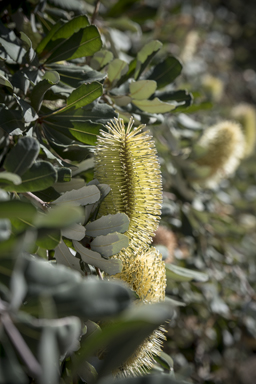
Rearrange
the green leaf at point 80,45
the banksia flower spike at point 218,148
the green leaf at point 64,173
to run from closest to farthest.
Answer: the green leaf at point 64,173 < the green leaf at point 80,45 < the banksia flower spike at point 218,148

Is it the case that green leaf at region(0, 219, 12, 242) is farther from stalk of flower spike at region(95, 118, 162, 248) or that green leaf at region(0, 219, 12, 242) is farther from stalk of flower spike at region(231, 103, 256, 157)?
stalk of flower spike at region(231, 103, 256, 157)

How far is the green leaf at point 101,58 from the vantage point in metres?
0.88

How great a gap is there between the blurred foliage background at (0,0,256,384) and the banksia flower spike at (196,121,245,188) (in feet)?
0.21

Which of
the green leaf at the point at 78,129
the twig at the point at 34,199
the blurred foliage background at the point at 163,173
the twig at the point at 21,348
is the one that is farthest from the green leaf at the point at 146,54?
the twig at the point at 21,348

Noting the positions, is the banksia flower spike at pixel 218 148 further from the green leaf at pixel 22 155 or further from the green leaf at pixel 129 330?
the green leaf at pixel 129 330

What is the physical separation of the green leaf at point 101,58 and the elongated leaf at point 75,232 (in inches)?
19.6

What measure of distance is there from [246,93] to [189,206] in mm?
3220

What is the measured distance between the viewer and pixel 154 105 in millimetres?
824

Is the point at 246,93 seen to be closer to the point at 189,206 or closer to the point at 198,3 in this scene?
the point at 198,3

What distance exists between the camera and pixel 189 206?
4.77ft

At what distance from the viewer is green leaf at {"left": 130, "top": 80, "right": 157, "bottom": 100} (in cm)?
81

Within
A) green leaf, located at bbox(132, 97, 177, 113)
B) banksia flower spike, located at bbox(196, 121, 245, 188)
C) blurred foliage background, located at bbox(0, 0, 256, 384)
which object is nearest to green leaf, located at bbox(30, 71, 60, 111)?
blurred foliage background, located at bbox(0, 0, 256, 384)

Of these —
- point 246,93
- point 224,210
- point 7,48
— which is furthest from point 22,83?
point 246,93

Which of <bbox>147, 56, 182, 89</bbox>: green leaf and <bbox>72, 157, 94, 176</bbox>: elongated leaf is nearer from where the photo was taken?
<bbox>72, 157, 94, 176</bbox>: elongated leaf
